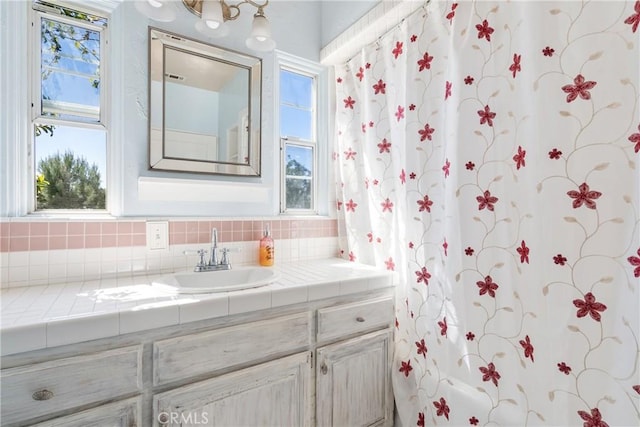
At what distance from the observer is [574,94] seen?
36.6 inches

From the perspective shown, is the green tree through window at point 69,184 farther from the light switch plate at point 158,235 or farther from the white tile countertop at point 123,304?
the white tile countertop at point 123,304

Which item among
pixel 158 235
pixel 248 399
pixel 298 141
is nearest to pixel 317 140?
pixel 298 141

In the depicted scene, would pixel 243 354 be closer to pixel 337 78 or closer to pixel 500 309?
pixel 500 309

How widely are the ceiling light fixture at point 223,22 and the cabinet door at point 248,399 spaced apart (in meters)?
1.48

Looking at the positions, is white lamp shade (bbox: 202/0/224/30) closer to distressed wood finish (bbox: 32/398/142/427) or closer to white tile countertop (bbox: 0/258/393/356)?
white tile countertop (bbox: 0/258/393/356)

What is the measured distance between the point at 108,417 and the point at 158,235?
77 centimetres

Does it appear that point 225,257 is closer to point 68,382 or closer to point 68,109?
point 68,382

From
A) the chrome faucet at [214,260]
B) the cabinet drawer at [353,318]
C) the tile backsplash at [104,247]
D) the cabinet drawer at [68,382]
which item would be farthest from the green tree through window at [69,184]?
the cabinet drawer at [353,318]

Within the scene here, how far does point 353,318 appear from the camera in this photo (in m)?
1.39

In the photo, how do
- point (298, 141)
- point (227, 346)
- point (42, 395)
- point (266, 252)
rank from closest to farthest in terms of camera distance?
point (42, 395) → point (227, 346) → point (266, 252) → point (298, 141)

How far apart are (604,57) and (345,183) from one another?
1.27m

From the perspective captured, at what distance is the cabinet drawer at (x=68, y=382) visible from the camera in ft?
2.59

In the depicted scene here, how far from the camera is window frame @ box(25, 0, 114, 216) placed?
1.29 meters

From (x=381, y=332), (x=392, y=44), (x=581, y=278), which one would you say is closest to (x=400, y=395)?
(x=381, y=332)
